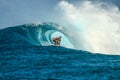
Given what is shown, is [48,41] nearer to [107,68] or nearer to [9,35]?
[9,35]

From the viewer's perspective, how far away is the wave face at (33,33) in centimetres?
8557

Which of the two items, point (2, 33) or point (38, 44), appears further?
point (2, 33)

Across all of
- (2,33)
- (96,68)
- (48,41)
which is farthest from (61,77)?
(2,33)

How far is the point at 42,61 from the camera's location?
191 feet

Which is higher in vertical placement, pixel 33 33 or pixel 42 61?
pixel 33 33

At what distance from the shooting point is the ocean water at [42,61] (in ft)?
146

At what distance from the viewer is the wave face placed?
281 feet

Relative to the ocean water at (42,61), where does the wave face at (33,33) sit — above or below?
above

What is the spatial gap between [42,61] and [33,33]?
31.7 m

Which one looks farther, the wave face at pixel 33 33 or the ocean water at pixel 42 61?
the wave face at pixel 33 33

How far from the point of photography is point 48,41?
88.0m

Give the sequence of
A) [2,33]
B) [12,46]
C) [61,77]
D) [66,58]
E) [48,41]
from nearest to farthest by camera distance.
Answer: [61,77]
[66,58]
[12,46]
[48,41]
[2,33]

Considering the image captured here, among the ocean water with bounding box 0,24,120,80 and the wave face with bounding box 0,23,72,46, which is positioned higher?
the wave face with bounding box 0,23,72,46

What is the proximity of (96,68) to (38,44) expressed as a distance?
114 feet
